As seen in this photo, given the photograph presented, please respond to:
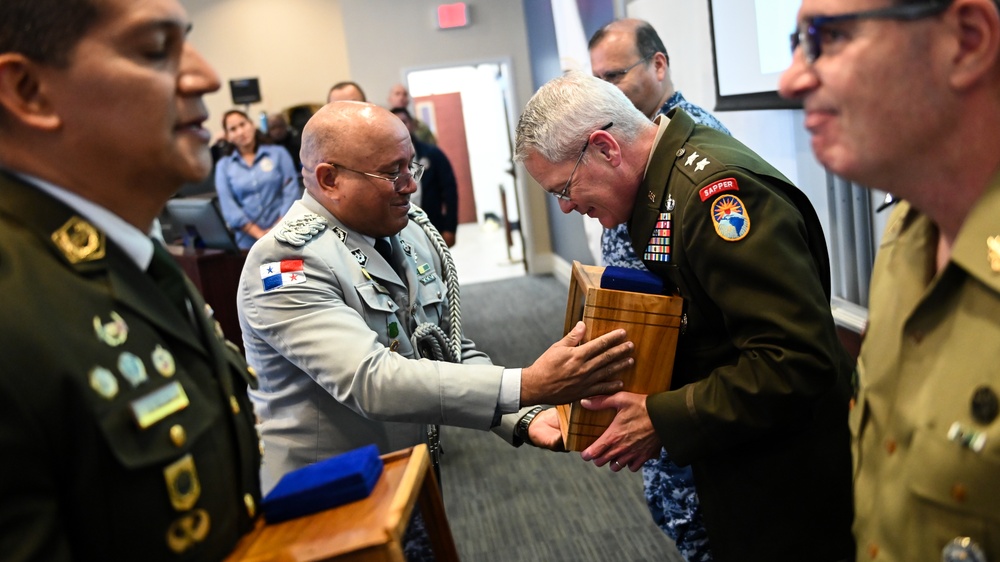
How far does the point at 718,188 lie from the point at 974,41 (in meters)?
0.63

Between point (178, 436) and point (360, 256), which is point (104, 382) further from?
point (360, 256)

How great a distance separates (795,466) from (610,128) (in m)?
0.74

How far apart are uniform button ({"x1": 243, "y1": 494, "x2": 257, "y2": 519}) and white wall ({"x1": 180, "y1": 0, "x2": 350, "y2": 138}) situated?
8220 millimetres

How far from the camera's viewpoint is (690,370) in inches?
62.2

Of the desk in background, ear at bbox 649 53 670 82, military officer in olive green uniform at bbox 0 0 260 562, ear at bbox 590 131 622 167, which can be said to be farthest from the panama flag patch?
the desk in background

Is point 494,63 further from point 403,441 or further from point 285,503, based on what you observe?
point 285,503

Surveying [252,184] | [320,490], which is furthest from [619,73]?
[252,184]

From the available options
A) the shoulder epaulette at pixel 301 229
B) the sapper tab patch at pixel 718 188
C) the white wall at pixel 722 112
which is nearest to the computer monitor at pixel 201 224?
the white wall at pixel 722 112

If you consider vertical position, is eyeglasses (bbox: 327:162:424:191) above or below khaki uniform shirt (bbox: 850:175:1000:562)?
above

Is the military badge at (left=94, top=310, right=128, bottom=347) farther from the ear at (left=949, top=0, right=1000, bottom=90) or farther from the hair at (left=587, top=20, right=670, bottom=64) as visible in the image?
the hair at (left=587, top=20, right=670, bottom=64)

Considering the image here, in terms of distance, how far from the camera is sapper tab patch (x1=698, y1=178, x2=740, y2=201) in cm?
142

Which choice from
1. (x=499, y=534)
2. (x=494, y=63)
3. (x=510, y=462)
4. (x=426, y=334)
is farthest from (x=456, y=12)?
(x=426, y=334)

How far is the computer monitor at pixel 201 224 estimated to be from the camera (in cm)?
418

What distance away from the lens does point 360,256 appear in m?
1.76
